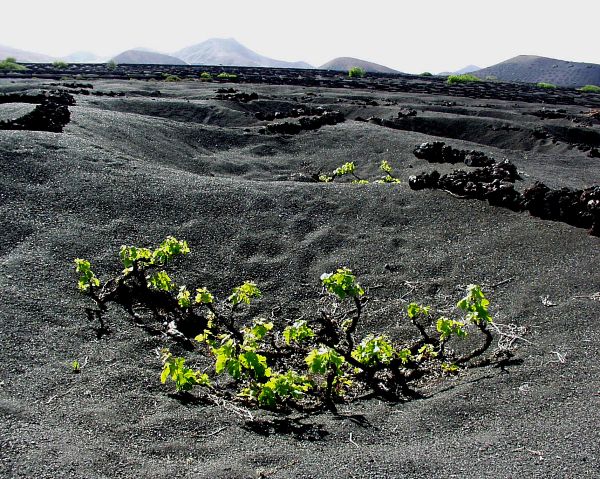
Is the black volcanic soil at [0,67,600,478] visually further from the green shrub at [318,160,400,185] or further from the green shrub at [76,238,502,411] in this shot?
the green shrub at [318,160,400,185]

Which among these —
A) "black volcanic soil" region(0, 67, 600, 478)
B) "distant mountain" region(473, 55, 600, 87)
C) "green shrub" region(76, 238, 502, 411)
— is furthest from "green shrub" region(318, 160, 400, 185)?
"distant mountain" region(473, 55, 600, 87)

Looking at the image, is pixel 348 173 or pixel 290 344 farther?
pixel 348 173

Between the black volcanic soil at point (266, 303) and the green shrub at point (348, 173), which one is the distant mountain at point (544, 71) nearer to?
the green shrub at point (348, 173)

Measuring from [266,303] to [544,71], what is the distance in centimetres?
13867

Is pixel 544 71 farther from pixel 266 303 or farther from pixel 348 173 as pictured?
pixel 266 303

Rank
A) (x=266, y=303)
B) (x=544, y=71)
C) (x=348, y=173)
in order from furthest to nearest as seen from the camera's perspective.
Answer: (x=544, y=71) → (x=348, y=173) → (x=266, y=303)

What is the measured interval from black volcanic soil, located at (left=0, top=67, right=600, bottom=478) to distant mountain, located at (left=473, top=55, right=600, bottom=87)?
374ft

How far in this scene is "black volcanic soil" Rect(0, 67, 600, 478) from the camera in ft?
10.8

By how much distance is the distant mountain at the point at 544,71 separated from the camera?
11138 cm

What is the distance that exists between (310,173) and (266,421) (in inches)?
420

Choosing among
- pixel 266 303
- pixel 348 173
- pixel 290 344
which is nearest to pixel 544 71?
pixel 348 173

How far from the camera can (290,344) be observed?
5.40 metres

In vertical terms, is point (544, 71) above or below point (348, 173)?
above

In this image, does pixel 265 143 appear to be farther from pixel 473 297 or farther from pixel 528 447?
pixel 528 447
